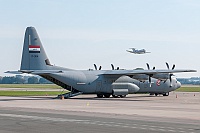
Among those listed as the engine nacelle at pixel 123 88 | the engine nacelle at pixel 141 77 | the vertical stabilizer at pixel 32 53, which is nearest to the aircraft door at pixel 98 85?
the engine nacelle at pixel 123 88

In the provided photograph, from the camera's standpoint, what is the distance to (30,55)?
54.1m

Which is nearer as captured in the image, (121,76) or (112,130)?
(112,130)

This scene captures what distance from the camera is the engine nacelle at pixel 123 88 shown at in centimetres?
5994

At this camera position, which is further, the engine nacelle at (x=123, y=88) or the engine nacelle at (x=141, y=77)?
the engine nacelle at (x=123, y=88)

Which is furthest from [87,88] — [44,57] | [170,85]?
[170,85]

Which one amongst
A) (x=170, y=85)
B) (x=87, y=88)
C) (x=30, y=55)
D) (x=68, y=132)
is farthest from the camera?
(x=170, y=85)

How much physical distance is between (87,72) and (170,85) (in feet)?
50.2

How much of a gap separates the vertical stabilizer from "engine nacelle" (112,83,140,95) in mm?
10376

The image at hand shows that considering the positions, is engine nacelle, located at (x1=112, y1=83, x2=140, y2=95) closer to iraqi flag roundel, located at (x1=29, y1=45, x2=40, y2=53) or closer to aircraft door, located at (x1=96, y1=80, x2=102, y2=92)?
aircraft door, located at (x1=96, y1=80, x2=102, y2=92)

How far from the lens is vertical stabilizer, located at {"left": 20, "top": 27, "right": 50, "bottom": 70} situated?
177 ft

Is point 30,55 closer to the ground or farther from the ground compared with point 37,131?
farther from the ground

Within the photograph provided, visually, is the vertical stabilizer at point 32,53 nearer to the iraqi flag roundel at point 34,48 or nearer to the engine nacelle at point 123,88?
the iraqi flag roundel at point 34,48

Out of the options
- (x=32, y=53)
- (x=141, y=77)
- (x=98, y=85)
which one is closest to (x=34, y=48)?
(x=32, y=53)

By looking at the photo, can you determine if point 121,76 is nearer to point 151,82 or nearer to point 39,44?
point 151,82
